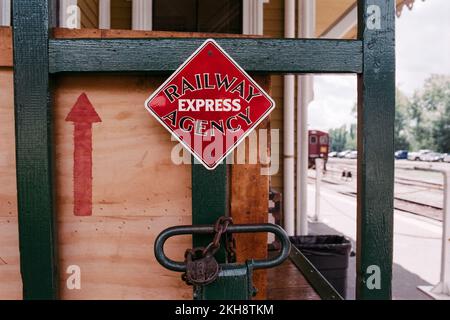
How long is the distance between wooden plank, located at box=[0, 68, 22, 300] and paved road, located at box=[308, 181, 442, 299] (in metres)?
3.45

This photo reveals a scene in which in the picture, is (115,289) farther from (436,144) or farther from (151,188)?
(436,144)

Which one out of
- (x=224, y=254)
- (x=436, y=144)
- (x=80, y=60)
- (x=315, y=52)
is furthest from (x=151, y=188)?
(x=436, y=144)

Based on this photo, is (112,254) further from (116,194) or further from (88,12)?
(88,12)

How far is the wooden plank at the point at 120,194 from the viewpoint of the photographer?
1340 millimetres

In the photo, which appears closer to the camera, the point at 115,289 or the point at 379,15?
the point at 379,15

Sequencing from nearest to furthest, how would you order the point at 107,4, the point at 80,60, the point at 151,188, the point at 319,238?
the point at 80,60, the point at 151,188, the point at 319,238, the point at 107,4

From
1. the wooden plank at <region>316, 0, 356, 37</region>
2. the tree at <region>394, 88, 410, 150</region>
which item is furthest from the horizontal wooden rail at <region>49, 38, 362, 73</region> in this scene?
the tree at <region>394, 88, 410, 150</region>

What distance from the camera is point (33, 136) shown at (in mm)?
1248

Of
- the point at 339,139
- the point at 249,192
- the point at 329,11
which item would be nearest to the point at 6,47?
the point at 249,192

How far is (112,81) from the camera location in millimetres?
1337

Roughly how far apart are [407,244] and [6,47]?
6302 millimetres

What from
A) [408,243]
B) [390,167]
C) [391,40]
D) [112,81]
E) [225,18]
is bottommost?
[408,243]

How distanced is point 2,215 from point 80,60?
2.01 ft

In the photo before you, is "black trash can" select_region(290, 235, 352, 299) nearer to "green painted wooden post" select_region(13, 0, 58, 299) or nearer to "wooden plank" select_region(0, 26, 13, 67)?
"green painted wooden post" select_region(13, 0, 58, 299)
